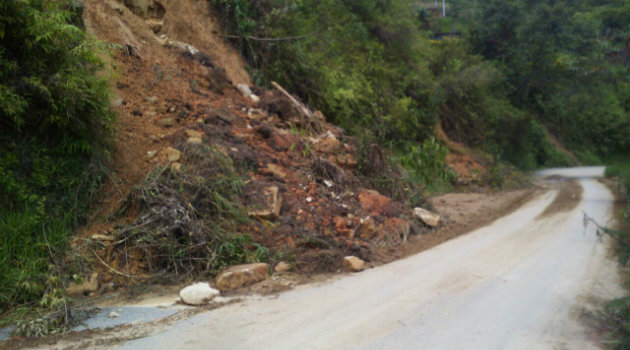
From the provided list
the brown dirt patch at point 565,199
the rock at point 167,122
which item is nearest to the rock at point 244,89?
the rock at point 167,122

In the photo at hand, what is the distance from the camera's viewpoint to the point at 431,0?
42719 millimetres

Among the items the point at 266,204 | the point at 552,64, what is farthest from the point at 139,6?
the point at 552,64

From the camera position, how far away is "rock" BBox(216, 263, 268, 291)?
617 centimetres

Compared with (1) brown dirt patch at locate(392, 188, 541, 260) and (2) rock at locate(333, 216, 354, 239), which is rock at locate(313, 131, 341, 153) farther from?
(1) brown dirt patch at locate(392, 188, 541, 260)

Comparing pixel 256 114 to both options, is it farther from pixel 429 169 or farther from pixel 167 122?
pixel 429 169

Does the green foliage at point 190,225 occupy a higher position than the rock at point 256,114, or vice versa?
the rock at point 256,114

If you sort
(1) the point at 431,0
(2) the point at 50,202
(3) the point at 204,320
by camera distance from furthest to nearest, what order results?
(1) the point at 431,0
(2) the point at 50,202
(3) the point at 204,320

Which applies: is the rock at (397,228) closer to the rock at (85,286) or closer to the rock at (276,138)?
the rock at (276,138)

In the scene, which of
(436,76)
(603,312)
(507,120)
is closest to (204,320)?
(603,312)

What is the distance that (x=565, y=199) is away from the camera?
500 inches

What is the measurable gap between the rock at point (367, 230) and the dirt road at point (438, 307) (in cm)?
84

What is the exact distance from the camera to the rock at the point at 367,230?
817 cm

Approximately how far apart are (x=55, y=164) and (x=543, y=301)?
6.39 metres

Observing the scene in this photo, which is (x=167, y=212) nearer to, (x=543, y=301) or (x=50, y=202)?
(x=50, y=202)
